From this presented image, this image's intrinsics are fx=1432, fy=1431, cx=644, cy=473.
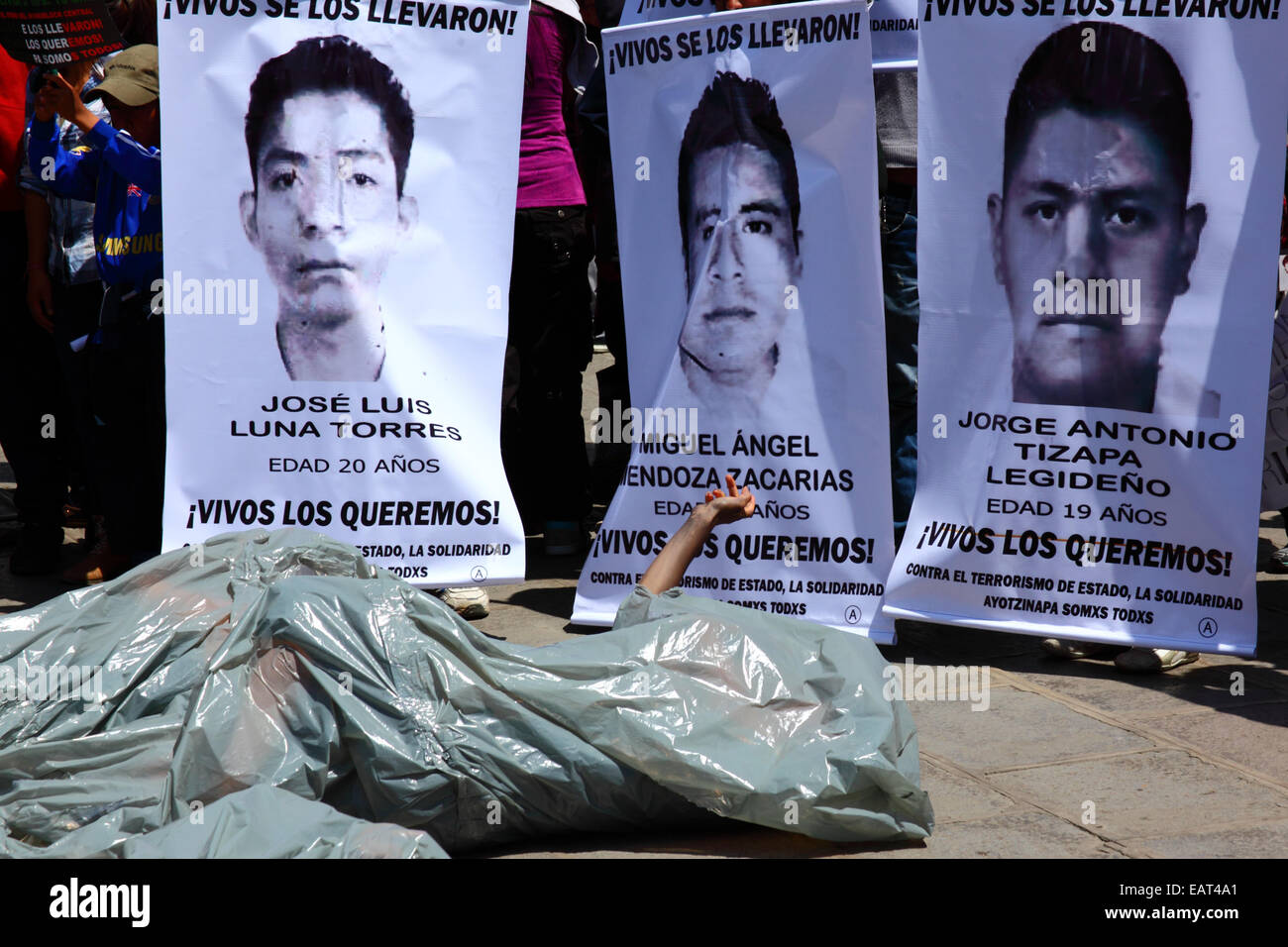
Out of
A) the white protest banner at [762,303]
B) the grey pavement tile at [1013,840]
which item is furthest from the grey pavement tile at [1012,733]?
the white protest banner at [762,303]

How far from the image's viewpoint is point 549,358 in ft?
18.0

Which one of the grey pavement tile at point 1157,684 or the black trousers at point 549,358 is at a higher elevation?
the black trousers at point 549,358

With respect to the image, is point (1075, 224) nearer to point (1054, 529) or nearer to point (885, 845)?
point (1054, 529)

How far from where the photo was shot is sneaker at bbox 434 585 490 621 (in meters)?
4.88

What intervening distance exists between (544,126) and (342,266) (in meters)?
1.13

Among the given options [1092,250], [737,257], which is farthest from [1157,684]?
[737,257]

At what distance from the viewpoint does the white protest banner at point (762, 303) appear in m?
4.43

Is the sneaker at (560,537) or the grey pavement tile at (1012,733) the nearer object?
the grey pavement tile at (1012,733)

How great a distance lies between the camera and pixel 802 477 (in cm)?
452

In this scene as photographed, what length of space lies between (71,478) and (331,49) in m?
3.36

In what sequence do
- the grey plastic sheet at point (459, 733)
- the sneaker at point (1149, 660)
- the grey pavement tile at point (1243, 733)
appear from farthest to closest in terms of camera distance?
1. the sneaker at point (1149, 660)
2. the grey pavement tile at point (1243, 733)
3. the grey plastic sheet at point (459, 733)

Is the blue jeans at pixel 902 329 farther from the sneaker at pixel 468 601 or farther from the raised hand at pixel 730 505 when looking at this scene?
the sneaker at pixel 468 601

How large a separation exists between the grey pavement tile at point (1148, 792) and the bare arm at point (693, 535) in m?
0.94

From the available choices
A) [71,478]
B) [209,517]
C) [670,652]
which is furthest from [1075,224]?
[71,478]
